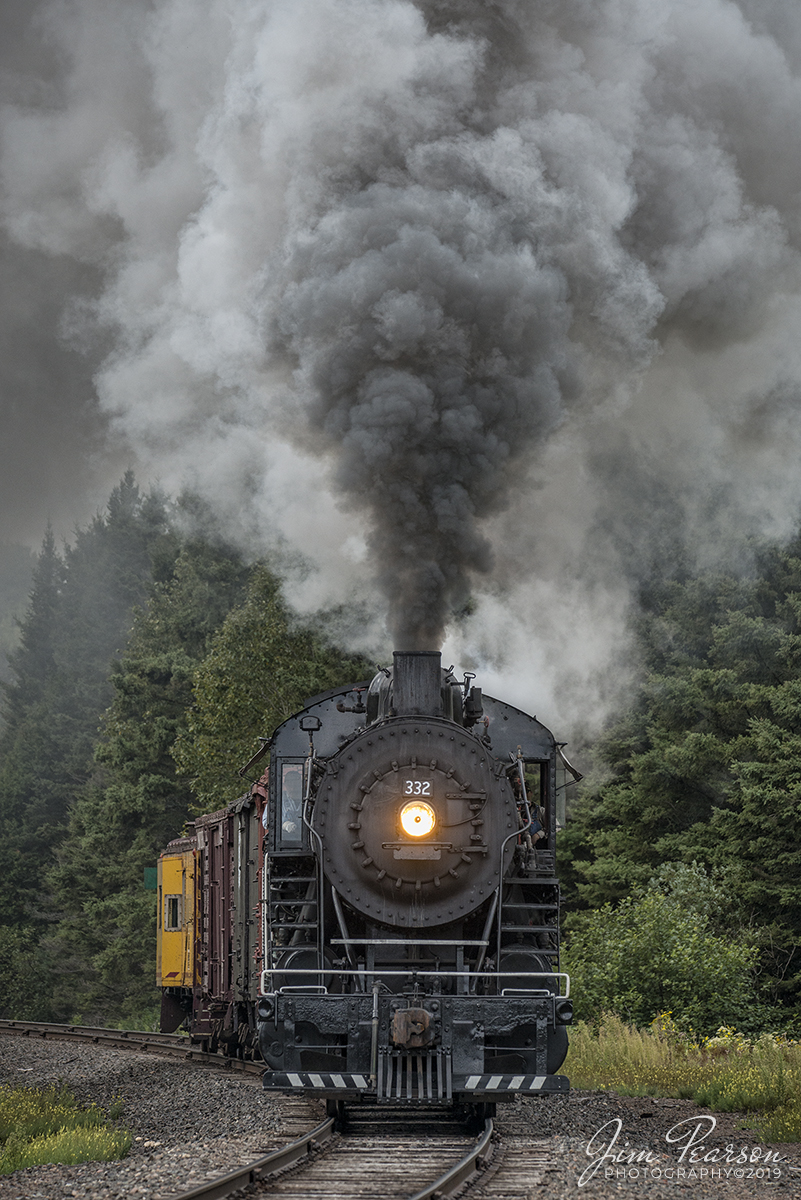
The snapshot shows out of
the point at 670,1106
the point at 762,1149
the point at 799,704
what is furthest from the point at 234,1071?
the point at 799,704

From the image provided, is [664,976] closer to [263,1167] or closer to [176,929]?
[176,929]

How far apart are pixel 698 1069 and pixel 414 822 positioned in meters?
4.66

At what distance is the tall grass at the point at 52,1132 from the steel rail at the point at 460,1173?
232 centimetres

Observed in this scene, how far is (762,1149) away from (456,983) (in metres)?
2.22

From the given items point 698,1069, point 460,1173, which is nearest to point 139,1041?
point 698,1069

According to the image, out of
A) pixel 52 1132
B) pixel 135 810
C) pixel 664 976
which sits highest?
pixel 135 810

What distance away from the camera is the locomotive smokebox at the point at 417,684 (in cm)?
923

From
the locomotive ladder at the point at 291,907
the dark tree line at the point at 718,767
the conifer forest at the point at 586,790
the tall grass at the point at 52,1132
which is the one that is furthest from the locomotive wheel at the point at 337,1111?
the dark tree line at the point at 718,767

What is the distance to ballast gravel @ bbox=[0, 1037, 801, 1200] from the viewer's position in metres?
6.41

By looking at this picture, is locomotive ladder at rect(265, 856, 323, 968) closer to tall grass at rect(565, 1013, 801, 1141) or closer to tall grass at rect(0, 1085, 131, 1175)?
tall grass at rect(0, 1085, 131, 1175)

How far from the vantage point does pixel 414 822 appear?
8.63m

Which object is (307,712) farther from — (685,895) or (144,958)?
(144,958)

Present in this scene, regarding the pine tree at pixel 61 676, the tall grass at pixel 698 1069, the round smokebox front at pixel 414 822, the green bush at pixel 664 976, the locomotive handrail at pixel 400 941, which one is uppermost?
the pine tree at pixel 61 676

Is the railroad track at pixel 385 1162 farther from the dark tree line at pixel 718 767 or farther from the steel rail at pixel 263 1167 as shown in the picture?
the dark tree line at pixel 718 767
